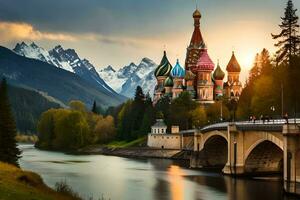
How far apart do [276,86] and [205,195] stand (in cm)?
3861

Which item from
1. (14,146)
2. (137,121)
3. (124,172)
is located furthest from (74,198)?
(137,121)

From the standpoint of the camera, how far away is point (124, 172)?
83.1m

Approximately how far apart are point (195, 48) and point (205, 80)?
53.7 ft

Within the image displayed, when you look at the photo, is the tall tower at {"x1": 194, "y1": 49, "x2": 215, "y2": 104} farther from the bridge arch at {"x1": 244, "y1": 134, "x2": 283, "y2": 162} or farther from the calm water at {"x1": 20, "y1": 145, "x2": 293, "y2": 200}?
the bridge arch at {"x1": 244, "y1": 134, "x2": 283, "y2": 162}

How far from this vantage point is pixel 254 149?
7031 centimetres

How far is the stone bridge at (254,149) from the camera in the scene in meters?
53.3

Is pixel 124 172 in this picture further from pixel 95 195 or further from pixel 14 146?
pixel 95 195

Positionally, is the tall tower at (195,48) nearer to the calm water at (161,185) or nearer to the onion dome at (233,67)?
the onion dome at (233,67)

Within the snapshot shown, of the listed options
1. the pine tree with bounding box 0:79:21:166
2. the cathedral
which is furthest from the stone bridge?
the cathedral

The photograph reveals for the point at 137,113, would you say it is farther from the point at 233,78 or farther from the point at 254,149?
the point at 254,149

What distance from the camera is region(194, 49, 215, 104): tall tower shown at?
541 feet

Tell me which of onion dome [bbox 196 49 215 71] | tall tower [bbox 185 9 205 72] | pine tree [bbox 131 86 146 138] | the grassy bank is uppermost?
tall tower [bbox 185 9 205 72]

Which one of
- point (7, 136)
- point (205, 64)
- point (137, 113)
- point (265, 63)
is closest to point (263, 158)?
point (7, 136)

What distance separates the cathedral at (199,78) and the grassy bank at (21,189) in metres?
123
